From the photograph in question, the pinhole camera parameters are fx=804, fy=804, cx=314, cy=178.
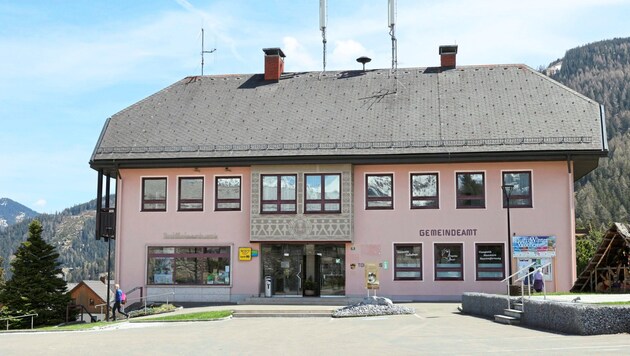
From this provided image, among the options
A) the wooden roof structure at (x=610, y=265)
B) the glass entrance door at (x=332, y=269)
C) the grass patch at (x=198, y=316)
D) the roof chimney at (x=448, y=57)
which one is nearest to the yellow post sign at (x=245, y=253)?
the glass entrance door at (x=332, y=269)

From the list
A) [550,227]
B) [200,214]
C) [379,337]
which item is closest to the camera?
[379,337]

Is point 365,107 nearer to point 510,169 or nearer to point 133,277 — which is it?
point 510,169

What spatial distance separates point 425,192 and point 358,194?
8.83 ft

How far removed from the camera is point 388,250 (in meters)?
32.2

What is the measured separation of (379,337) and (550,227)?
15.5 metres

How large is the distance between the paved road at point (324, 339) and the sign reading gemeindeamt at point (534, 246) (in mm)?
8215

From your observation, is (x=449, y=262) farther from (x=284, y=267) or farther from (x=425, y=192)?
(x=284, y=267)

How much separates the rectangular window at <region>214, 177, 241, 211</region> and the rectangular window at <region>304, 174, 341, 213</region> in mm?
2973

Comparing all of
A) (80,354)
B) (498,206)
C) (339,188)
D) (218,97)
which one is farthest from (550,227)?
(80,354)

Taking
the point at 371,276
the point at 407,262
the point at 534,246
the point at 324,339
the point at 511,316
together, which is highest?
the point at 534,246

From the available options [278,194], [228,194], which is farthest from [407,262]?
[228,194]

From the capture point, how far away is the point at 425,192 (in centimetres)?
3225

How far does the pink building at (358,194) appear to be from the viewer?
31.4 metres

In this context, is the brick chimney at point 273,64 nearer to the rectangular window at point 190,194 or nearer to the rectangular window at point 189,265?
the rectangular window at point 190,194
